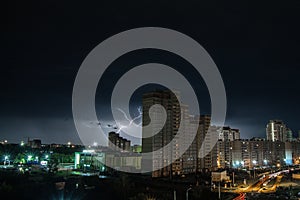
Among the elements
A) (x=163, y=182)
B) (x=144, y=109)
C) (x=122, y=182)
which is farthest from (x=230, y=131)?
(x=122, y=182)

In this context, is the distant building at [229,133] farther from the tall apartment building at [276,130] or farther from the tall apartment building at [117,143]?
the tall apartment building at [117,143]

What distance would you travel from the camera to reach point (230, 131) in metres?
61.3

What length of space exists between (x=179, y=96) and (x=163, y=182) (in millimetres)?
11556

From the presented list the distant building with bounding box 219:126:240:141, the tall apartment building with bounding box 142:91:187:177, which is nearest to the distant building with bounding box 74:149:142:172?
the tall apartment building with bounding box 142:91:187:177

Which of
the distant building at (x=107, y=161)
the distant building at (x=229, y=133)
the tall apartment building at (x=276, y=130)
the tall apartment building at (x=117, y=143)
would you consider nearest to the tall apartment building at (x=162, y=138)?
the distant building at (x=107, y=161)

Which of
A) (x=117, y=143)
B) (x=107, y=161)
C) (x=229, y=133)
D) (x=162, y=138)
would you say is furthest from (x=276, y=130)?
(x=107, y=161)

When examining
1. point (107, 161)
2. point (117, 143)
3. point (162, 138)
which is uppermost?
point (162, 138)

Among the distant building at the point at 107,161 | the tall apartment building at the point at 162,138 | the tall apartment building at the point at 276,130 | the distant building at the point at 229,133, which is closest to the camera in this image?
the tall apartment building at the point at 162,138

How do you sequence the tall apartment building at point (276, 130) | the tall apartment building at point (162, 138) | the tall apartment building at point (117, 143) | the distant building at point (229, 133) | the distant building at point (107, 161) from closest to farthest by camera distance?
the tall apartment building at point (162, 138), the distant building at point (107, 161), the tall apartment building at point (117, 143), the distant building at point (229, 133), the tall apartment building at point (276, 130)

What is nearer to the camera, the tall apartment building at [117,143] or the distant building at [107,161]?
the distant building at [107,161]

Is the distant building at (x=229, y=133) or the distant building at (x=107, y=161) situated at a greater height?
the distant building at (x=229, y=133)

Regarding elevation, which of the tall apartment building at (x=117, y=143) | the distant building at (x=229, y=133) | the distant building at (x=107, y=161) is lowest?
the distant building at (x=107, y=161)

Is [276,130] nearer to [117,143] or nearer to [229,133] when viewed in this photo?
[229,133]

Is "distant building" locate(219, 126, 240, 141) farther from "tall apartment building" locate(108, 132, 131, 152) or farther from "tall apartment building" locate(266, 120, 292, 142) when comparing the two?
"tall apartment building" locate(108, 132, 131, 152)
